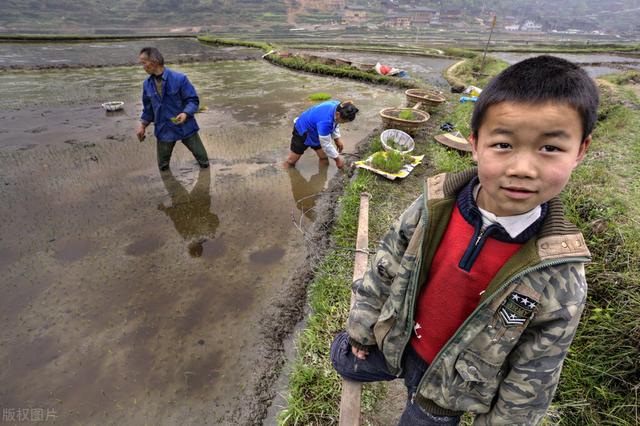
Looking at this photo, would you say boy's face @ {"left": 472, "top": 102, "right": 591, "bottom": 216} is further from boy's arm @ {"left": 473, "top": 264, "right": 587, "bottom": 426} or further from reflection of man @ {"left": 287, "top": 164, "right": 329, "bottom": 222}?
reflection of man @ {"left": 287, "top": 164, "right": 329, "bottom": 222}

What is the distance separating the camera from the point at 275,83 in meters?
12.0

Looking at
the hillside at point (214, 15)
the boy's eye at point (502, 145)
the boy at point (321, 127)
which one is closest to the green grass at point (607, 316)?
the boy's eye at point (502, 145)

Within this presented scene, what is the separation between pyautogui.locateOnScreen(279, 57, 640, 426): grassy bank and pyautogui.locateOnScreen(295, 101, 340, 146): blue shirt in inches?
45.4

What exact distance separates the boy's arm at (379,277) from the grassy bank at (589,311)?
90cm

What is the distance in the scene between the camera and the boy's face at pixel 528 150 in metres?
0.97

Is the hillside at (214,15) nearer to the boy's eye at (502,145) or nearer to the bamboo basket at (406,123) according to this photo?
the bamboo basket at (406,123)

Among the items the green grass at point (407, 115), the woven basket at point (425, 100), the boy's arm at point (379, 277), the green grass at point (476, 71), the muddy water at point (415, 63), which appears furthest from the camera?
the muddy water at point (415, 63)

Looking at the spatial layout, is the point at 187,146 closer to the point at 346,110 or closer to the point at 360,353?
the point at 346,110

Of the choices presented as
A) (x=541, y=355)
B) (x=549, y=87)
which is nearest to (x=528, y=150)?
(x=549, y=87)

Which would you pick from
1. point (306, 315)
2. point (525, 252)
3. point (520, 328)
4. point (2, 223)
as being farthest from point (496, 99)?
point (2, 223)

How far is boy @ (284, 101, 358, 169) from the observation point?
4.88 meters

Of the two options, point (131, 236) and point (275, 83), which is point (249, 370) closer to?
point (131, 236)

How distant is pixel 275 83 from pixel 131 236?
A: 971cm

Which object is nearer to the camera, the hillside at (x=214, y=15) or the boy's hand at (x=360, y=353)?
the boy's hand at (x=360, y=353)
